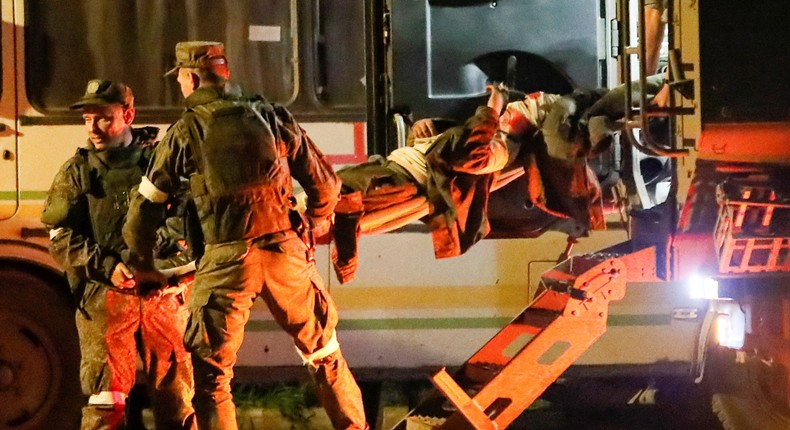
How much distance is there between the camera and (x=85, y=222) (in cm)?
405

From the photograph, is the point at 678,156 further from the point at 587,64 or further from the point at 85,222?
the point at 85,222

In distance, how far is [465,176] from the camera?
152 inches

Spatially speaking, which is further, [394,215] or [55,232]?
[55,232]

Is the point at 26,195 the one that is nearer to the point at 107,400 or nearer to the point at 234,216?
the point at 107,400

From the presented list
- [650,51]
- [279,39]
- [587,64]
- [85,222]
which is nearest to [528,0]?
[587,64]

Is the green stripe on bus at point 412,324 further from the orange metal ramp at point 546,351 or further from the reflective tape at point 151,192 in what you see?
the reflective tape at point 151,192

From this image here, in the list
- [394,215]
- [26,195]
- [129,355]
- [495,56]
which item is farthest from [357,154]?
[26,195]

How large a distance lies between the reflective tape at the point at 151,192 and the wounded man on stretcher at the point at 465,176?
706mm

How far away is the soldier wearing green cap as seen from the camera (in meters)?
3.35

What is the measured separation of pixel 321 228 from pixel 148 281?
83 cm

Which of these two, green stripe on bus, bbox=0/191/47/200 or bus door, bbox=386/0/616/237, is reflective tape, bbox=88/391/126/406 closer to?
green stripe on bus, bbox=0/191/47/200

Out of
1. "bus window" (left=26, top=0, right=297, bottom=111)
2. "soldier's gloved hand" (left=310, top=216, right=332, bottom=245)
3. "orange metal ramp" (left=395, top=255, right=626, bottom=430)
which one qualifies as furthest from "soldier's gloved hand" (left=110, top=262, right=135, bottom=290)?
"orange metal ramp" (left=395, top=255, right=626, bottom=430)

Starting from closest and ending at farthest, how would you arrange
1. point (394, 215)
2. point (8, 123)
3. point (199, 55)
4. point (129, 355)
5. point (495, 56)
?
point (199, 55), point (394, 215), point (129, 355), point (495, 56), point (8, 123)

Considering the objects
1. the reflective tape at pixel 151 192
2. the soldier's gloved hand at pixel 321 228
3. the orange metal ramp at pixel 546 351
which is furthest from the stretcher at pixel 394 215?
the reflective tape at pixel 151 192
